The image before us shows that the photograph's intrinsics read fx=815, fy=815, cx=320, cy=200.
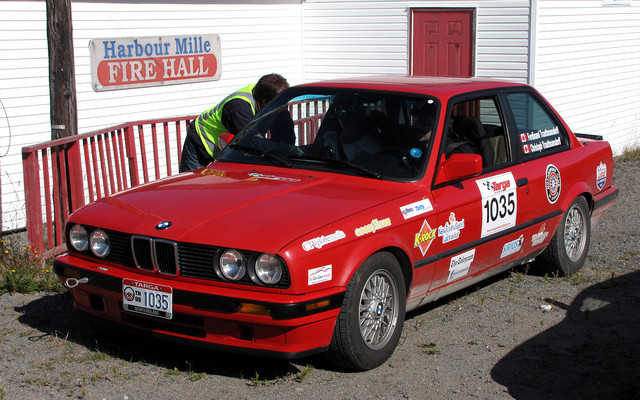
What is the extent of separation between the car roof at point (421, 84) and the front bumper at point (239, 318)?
189cm

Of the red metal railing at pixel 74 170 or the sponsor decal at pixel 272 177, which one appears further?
the red metal railing at pixel 74 170

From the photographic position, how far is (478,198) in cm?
559

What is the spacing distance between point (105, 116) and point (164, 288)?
259 inches

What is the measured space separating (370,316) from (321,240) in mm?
651

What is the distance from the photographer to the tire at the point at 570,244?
6.71m

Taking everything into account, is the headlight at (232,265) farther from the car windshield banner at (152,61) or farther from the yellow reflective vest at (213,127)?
the car windshield banner at (152,61)

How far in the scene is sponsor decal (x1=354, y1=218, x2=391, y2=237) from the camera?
15.3 feet

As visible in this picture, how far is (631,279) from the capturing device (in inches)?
269

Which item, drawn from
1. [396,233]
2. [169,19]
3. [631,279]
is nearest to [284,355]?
[396,233]

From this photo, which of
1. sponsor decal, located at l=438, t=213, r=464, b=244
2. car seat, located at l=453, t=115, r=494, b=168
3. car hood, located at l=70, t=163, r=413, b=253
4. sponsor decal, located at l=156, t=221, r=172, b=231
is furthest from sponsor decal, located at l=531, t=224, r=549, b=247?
sponsor decal, located at l=156, t=221, r=172, b=231

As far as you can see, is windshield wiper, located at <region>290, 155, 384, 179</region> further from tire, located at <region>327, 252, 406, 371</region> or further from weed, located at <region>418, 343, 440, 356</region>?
weed, located at <region>418, 343, 440, 356</region>

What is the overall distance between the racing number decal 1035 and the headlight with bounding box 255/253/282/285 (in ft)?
6.23

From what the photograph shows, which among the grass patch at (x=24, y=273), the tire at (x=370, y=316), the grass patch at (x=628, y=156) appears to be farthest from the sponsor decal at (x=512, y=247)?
the grass patch at (x=628, y=156)

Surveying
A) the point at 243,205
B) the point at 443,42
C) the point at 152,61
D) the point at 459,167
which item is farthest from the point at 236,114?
the point at 443,42
